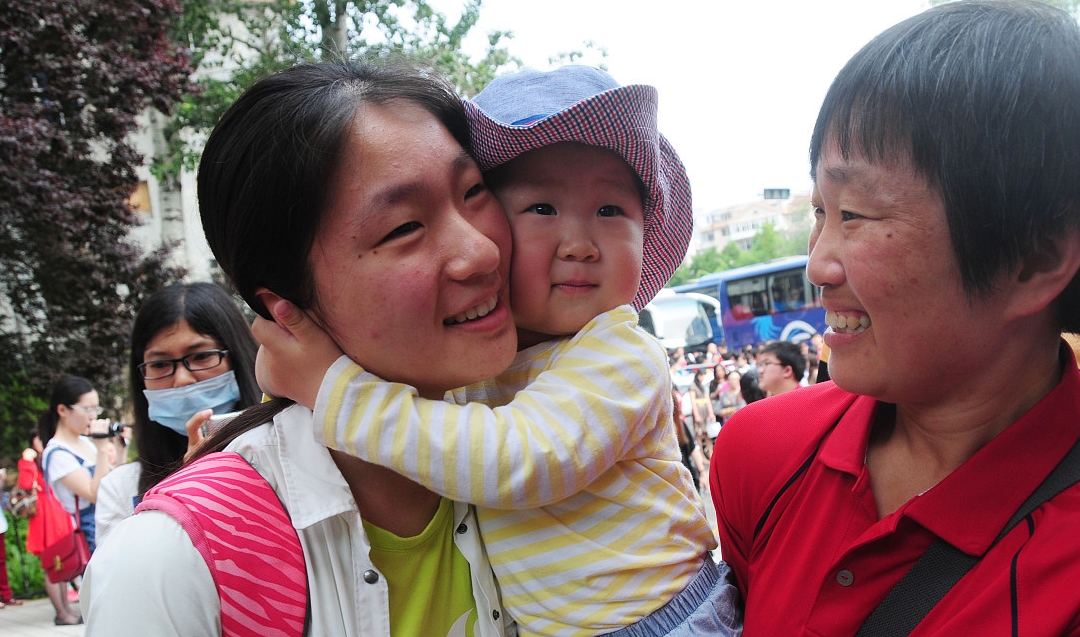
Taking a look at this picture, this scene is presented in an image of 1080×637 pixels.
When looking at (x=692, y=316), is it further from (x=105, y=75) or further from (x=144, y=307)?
(x=144, y=307)

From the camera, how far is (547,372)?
67.2 inches

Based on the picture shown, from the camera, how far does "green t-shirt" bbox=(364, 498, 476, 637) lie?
1612 millimetres

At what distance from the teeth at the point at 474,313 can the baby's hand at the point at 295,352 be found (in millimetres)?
236

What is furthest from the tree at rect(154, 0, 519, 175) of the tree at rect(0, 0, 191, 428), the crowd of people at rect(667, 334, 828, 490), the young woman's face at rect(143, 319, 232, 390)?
the young woman's face at rect(143, 319, 232, 390)

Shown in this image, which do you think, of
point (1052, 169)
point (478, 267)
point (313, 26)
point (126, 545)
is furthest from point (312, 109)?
point (313, 26)

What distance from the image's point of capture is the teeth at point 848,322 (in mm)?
1574

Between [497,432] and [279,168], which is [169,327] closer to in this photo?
[279,168]

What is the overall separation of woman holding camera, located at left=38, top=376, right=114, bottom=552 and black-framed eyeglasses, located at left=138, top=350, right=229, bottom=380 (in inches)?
153

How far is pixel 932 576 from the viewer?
1437 millimetres

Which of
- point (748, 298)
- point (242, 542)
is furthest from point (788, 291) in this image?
point (242, 542)

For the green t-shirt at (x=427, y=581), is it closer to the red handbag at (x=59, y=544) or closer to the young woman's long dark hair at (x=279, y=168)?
the young woman's long dark hair at (x=279, y=168)

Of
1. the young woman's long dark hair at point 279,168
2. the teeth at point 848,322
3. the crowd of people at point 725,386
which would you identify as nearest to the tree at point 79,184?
the crowd of people at point 725,386

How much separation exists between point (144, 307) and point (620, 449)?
2729mm

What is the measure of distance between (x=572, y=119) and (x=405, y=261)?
48cm
